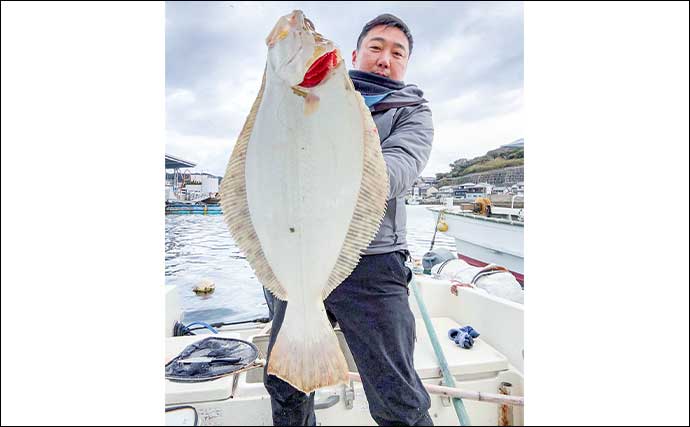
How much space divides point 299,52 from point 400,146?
0.27 meters

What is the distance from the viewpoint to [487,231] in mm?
2416

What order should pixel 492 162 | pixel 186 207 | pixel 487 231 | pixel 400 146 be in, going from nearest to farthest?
pixel 400 146
pixel 186 207
pixel 492 162
pixel 487 231

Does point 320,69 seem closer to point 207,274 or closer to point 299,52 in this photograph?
point 299,52

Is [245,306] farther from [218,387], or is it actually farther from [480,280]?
[480,280]

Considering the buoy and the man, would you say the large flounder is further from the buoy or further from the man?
the buoy

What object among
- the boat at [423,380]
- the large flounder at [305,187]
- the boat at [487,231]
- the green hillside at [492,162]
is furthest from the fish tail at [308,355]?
the green hillside at [492,162]

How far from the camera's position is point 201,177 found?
0.89m

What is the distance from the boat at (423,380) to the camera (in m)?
1.18

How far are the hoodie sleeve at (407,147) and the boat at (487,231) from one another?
1.01 metres

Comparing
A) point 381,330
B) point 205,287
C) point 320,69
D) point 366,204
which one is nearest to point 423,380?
point 381,330

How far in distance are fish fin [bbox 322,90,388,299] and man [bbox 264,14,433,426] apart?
0.88 feet

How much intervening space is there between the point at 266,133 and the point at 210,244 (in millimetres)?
779

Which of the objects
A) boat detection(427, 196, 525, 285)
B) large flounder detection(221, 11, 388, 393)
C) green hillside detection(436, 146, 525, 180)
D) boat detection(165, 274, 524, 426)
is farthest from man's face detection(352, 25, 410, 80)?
green hillside detection(436, 146, 525, 180)

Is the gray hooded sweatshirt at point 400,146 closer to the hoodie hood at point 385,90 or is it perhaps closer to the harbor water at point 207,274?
the hoodie hood at point 385,90
